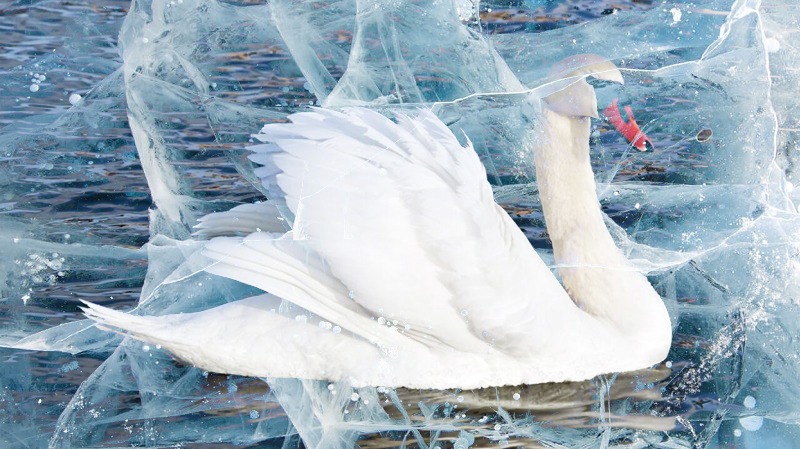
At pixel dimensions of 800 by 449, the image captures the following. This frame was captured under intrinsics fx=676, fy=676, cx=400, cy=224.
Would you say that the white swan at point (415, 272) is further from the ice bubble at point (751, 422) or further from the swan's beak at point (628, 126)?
the ice bubble at point (751, 422)

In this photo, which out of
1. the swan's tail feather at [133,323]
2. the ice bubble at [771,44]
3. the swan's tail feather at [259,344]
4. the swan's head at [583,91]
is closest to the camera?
the swan's head at [583,91]

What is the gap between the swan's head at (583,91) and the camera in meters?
1.00

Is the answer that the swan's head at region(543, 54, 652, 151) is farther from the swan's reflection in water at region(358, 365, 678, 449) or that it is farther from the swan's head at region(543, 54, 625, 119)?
the swan's reflection in water at region(358, 365, 678, 449)

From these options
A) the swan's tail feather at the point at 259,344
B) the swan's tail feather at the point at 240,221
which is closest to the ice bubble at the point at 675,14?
the swan's tail feather at the point at 240,221

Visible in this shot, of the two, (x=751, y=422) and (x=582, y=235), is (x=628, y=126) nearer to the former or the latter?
(x=582, y=235)

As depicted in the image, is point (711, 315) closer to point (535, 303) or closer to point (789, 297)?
point (789, 297)

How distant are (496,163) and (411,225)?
0.22 m

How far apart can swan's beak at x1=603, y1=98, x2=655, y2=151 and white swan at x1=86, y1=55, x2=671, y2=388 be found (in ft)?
0.12

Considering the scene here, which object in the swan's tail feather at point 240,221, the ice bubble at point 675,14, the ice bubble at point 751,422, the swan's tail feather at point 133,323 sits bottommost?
the ice bubble at point 751,422

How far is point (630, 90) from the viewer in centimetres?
111

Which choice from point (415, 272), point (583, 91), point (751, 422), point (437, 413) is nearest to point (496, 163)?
point (583, 91)

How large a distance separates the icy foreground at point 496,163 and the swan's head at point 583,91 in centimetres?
2

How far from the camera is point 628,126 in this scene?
1.14m

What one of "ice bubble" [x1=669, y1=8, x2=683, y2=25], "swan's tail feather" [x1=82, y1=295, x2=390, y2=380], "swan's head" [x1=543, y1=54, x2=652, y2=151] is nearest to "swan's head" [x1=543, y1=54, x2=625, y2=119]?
"swan's head" [x1=543, y1=54, x2=652, y2=151]
